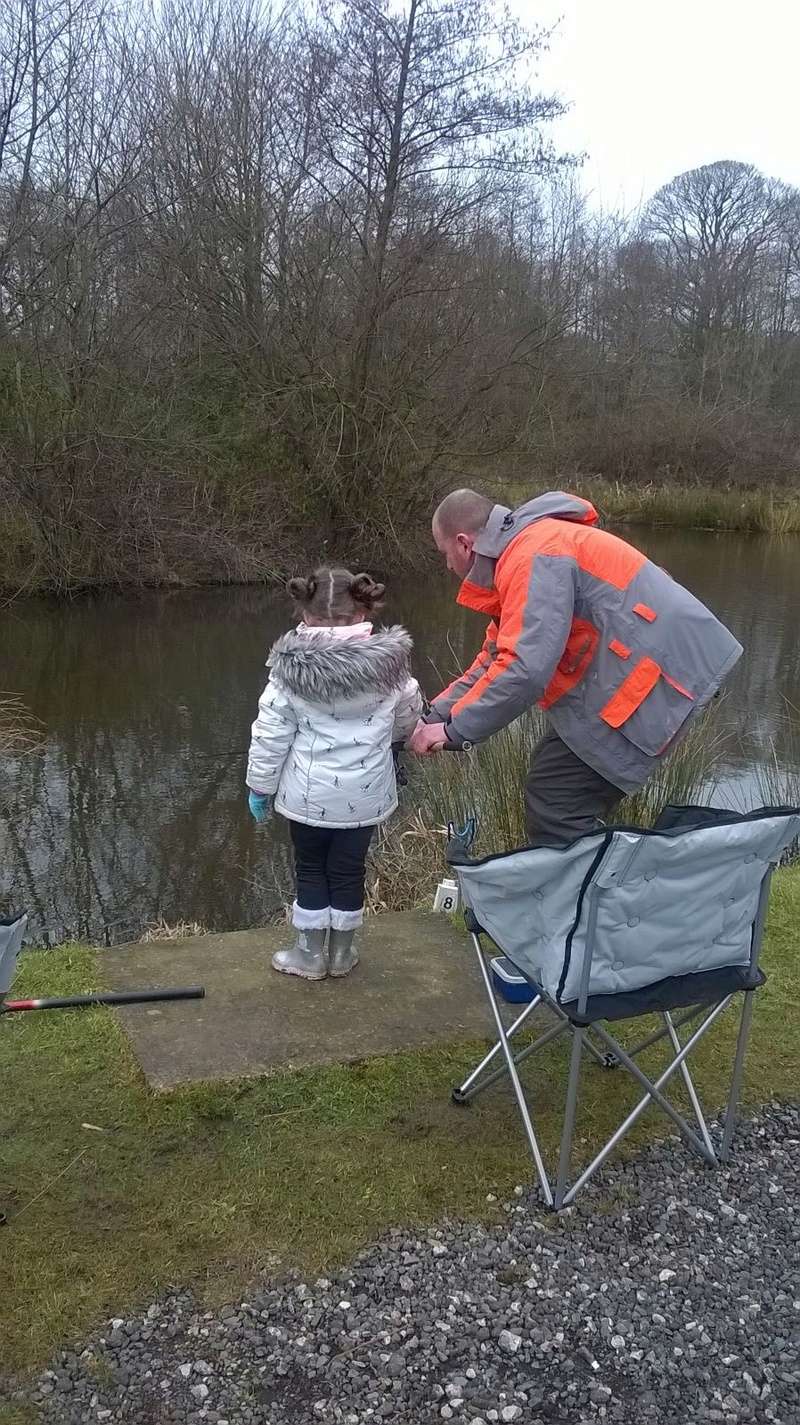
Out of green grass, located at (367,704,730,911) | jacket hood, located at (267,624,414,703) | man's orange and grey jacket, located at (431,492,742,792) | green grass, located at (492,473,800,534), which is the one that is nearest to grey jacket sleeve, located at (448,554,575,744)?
man's orange and grey jacket, located at (431,492,742,792)

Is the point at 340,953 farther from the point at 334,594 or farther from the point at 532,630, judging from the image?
the point at 532,630

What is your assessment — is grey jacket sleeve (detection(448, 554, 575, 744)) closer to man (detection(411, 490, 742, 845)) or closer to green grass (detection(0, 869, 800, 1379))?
man (detection(411, 490, 742, 845))

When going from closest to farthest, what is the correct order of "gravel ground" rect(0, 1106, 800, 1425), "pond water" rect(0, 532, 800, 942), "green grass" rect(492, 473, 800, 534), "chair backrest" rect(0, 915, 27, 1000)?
"gravel ground" rect(0, 1106, 800, 1425) → "chair backrest" rect(0, 915, 27, 1000) → "pond water" rect(0, 532, 800, 942) → "green grass" rect(492, 473, 800, 534)

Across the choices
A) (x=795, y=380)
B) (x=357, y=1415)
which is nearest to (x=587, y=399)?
(x=795, y=380)

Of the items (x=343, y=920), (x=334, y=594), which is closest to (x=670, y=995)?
(x=343, y=920)

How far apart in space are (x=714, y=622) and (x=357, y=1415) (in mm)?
2124

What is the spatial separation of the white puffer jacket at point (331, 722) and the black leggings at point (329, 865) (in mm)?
93

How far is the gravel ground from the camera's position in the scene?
1990 mm

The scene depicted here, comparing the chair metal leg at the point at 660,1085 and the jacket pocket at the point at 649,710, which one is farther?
the jacket pocket at the point at 649,710

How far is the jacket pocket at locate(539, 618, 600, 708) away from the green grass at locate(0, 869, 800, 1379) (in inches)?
43.5

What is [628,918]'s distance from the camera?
2438 mm

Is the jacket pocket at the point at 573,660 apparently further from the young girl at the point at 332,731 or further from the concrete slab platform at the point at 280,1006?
the concrete slab platform at the point at 280,1006

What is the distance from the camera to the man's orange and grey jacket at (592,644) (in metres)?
2.95

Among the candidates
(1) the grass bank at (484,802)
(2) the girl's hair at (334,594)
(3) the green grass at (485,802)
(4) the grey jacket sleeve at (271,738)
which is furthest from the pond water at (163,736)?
(2) the girl's hair at (334,594)
